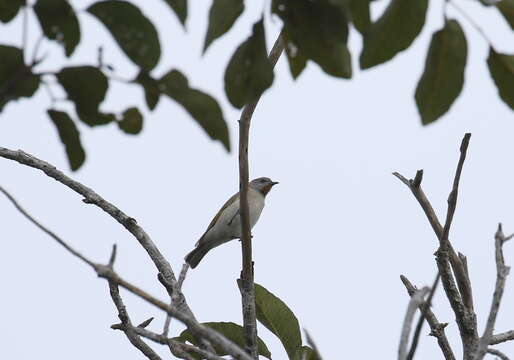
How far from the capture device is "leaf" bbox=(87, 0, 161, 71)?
1.42 m

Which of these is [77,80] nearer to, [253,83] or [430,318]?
[253,83]

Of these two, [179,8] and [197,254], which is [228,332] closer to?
[179,8]

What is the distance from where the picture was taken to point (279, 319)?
14.6 feet

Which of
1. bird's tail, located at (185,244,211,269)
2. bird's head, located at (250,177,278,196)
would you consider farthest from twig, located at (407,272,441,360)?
bird's head, located at (250,177,278,196)

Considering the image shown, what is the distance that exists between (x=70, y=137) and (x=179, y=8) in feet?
1.13

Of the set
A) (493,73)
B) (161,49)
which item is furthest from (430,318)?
(161,49)

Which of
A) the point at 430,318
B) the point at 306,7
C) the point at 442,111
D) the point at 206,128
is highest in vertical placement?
the point at 430,318

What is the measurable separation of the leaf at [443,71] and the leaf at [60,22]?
67cm

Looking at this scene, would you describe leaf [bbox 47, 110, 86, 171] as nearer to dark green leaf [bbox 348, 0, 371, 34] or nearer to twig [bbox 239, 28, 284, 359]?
dark green leaf [bbox 348, 0, 371, 34]

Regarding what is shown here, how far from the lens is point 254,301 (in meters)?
4.41

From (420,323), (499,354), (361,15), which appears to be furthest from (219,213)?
(361,15)

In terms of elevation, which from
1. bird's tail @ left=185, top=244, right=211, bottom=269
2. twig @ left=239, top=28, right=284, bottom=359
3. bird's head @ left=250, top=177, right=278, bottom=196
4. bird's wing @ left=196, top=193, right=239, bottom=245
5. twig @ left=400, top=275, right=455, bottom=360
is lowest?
twig @ left=400, top=275, right=455, bottom=360

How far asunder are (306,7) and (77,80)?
1.49ft

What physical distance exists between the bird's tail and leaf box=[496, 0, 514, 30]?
357 inches
